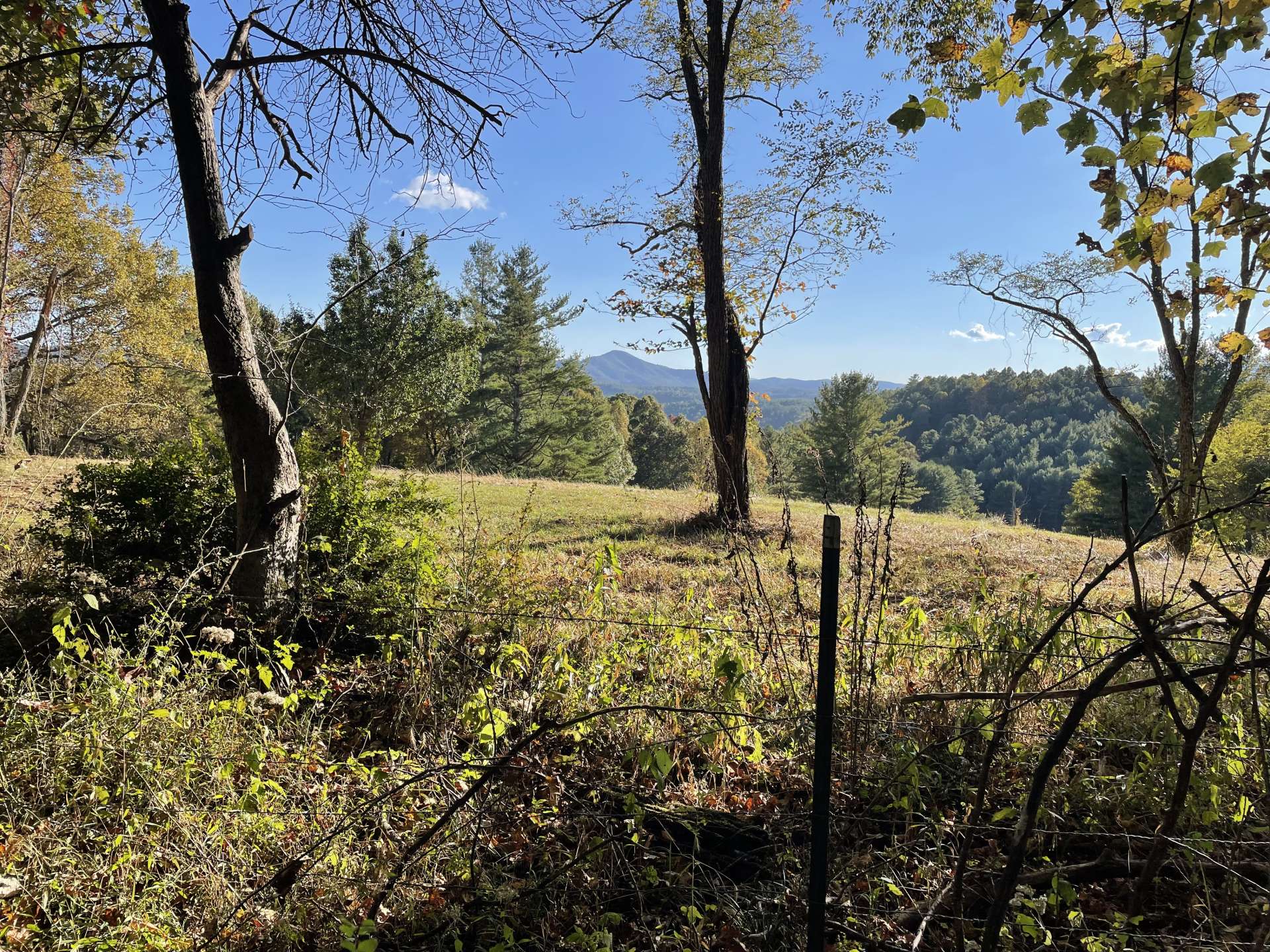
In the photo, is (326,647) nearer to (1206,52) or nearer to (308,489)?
(308,489)

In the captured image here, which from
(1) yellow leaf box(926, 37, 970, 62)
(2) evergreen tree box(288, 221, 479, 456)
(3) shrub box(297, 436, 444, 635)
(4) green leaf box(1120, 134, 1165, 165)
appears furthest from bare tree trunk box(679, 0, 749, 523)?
(2) evergreen tree box(288, 221, 479, 456)

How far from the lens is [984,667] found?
9.63 ft

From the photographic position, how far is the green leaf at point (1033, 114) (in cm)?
193

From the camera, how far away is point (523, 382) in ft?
120

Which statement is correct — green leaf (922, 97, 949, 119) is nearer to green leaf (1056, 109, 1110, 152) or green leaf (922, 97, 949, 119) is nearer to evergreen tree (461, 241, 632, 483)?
green leaf (1056, 109, 1110, 152)

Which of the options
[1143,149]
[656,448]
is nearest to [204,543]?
[1143,149]

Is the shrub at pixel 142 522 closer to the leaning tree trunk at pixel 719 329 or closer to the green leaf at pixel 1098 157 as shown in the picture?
the green leaf at pixel 1098 157

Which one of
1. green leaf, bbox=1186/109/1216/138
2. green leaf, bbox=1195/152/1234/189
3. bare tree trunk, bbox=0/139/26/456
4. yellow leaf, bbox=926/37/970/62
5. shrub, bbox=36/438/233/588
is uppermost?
bare tree trunk, bbox=0/139/26/456

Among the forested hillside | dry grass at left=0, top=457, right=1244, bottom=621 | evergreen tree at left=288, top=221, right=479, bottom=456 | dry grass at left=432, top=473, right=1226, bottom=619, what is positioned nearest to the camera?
dry grass at left=0, top=457, right=1244, bottom=621

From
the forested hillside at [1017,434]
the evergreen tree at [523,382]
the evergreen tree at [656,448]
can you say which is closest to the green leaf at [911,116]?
the evergreen tree at [523,382]

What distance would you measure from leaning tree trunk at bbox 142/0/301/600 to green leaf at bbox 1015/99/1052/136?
12.1 feet

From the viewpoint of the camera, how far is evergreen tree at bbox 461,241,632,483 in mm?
34812

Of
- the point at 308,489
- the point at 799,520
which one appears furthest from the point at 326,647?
the point at 799,520

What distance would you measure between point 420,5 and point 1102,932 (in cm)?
531
